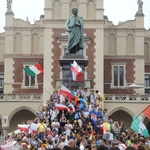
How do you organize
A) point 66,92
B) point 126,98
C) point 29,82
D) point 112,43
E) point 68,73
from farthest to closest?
point 112,43, point 29,82, point 126,98, point 68,73, point 66,92

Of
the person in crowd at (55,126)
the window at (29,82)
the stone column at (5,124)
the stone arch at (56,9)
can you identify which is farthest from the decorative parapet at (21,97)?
the person in crowd at (55,126)

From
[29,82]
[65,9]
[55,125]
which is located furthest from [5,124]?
[55,125]

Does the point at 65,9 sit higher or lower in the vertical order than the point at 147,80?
higher

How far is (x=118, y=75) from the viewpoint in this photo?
163 feet

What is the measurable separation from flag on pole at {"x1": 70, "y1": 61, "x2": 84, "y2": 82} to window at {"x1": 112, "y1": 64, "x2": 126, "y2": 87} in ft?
70.7


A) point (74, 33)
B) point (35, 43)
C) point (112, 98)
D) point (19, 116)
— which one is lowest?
point (19, 116)

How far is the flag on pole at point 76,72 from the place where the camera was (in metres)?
27.5

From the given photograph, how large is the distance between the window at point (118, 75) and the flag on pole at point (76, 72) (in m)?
21.5

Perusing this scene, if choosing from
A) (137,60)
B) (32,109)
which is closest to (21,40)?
(32,109)

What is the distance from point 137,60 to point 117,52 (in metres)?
2.24

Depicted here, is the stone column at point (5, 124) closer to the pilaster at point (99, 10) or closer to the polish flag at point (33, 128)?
the pilaster at point (99, 10)

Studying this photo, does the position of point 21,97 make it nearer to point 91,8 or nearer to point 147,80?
point 91,8

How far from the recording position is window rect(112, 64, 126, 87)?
49.2m

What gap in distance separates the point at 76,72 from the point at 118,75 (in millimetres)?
22403
